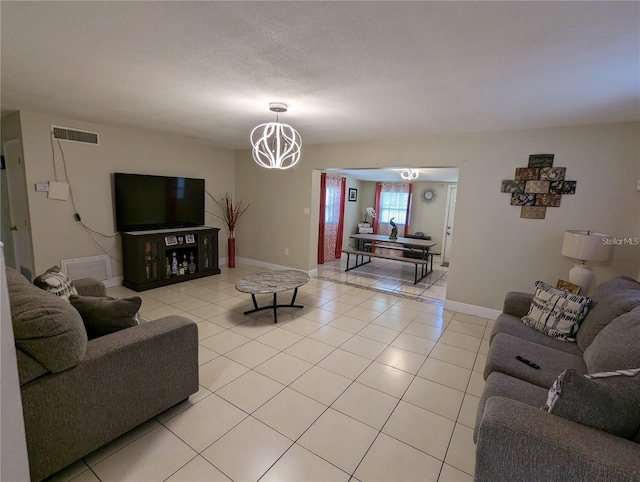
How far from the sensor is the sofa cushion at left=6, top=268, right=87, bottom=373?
4.25 ft

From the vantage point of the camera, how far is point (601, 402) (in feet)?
3.75

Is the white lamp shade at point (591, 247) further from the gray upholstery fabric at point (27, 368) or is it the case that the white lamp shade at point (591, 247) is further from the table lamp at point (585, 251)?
the gray upholstery fabric at point (27, 368)

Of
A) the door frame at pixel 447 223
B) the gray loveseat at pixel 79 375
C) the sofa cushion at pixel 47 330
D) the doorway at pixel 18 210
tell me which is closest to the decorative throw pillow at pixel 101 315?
the gray loveseat at pixel 79 375

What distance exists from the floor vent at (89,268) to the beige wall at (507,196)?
345cm

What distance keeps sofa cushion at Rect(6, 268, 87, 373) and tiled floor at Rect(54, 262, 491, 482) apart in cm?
67

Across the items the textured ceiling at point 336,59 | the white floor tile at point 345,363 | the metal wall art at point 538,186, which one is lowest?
the white floor tile at point 345,363

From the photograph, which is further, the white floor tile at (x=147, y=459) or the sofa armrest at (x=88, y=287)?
the sofa armrest at (x=88, y=287)

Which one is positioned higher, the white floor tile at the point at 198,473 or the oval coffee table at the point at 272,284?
the oval coffee table at the point at 272,284

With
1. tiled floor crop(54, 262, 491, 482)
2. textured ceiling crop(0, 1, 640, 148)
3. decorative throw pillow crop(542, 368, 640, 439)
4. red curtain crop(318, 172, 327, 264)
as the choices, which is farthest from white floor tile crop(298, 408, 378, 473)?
red curtain crop(318, 172, 327, 264)

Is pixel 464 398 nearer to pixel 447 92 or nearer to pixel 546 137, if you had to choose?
pixel 447 92

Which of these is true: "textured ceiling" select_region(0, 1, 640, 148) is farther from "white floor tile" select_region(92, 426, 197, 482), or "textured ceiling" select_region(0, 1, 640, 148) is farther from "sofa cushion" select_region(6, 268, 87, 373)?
"white floor tile" select_region(92, 426, 197, 482)

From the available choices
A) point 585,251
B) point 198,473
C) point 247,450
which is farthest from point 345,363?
point 585,251

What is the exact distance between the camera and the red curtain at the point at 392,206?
862 centimetres

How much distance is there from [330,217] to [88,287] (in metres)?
4.87
